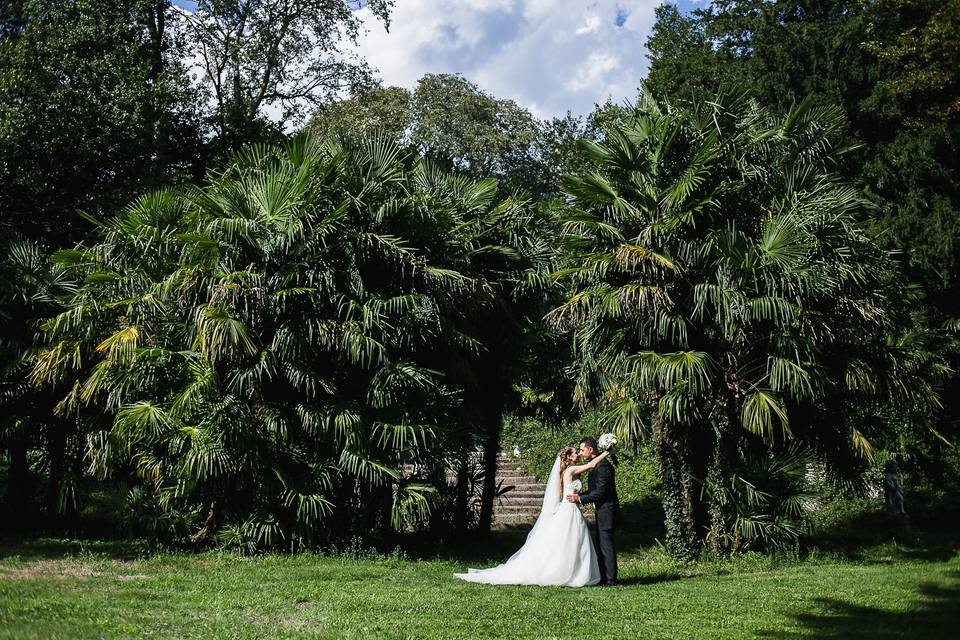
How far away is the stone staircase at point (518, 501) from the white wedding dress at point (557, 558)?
25.6ft

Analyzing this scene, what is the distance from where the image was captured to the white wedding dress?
35.0 feet

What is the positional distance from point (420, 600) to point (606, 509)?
2.93 metres

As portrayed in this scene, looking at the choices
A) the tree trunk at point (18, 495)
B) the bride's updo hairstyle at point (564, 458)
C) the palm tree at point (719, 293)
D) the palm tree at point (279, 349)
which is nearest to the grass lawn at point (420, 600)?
the palm tree at point (279, 349)

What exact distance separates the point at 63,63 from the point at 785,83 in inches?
653

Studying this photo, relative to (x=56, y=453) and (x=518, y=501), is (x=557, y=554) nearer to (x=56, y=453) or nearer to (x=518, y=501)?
(x=56, y=453)

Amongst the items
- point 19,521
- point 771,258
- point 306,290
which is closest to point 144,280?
point 306,290

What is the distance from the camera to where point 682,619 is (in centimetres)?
849

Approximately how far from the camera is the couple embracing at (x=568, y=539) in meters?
10.7

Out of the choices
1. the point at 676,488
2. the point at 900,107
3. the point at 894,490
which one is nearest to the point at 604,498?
the point at 676,488

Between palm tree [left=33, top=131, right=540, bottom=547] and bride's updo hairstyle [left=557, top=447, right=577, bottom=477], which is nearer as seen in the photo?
bride's updo hairstyle [left=557, top=447, right=577, bottom=477]

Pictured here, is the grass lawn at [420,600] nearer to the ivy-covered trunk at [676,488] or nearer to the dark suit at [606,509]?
→ the dark suit at [606,509]

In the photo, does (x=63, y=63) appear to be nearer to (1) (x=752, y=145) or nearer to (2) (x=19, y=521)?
(2) (x=19, y=521)

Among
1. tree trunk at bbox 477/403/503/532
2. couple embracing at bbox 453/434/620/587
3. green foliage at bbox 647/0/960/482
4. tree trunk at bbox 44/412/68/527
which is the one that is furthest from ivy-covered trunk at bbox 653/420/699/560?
tree trunk at bbox 44/412/68/527

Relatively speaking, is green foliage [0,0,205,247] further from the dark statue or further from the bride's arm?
the dark statue
